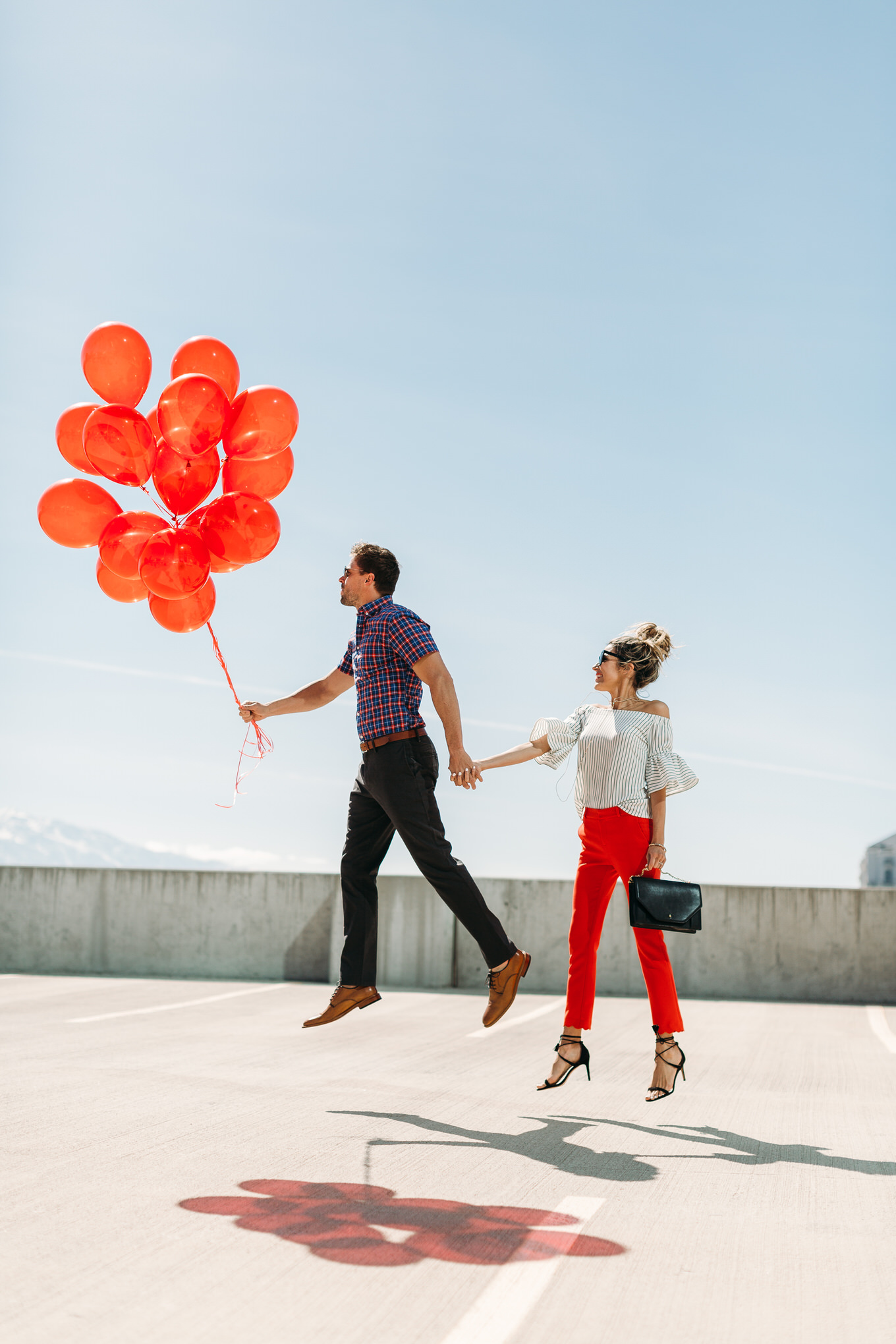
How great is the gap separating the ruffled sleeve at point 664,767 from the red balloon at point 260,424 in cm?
228

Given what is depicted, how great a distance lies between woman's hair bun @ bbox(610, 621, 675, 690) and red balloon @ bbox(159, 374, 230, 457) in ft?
6.98

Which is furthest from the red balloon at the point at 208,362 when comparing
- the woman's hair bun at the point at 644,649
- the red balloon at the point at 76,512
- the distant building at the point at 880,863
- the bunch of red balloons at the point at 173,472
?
the distant building at the point at 880,863

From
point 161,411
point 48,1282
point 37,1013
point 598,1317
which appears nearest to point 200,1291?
point 48,1282

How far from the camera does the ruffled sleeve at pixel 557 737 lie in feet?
17.6

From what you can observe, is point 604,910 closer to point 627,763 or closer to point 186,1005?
point 627,763

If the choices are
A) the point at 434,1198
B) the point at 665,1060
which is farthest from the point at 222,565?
the point at 434,1198

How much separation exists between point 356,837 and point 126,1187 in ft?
7.25

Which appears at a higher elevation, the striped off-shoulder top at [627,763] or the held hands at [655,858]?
the striped off-shoulder top at [627,763]

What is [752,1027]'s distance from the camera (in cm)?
898

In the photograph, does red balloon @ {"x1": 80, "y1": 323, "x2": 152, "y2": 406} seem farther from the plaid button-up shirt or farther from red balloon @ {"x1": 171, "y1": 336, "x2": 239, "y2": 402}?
the plaid button-up shirt

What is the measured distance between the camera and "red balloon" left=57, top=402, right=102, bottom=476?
235 inches

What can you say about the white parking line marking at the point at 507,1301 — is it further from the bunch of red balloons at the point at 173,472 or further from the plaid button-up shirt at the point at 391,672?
the bunch of red balloons at the point at 173,472

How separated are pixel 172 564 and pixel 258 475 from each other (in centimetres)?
64

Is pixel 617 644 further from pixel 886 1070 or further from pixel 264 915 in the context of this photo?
pixel 264 915
